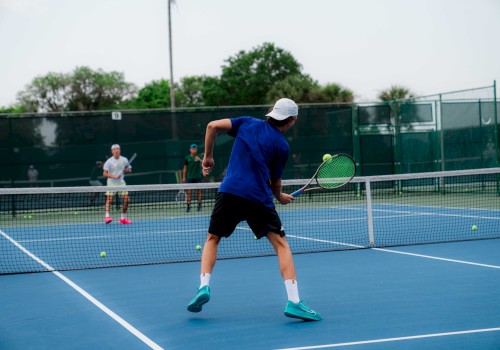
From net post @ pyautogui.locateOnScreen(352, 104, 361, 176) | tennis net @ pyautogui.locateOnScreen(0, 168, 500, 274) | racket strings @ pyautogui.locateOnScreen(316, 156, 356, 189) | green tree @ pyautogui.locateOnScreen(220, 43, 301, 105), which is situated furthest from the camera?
green tree @ pyautogui.locateOnScreen(220, 43, 301, 105)

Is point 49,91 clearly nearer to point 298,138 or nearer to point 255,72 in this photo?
point 255,72

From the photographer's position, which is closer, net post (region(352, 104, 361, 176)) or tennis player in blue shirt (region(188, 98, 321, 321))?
tennis player in blue shirt (region(188, 98, 321, 321))

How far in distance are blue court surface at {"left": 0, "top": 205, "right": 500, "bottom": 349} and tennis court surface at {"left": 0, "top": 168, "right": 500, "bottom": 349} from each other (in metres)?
0.01

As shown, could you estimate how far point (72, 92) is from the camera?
3135 inches

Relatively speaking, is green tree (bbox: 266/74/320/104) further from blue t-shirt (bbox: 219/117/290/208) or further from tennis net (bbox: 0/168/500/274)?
blue t-shirt (bbox: 219/117/290/208)


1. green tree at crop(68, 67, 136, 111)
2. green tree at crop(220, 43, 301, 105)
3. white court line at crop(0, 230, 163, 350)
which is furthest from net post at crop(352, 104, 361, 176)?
green tree at crop(68, 67, 136, 111)

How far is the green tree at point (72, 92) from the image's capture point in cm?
7900

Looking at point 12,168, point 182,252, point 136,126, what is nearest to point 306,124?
point 136,126

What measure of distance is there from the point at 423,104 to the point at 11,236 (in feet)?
39.7

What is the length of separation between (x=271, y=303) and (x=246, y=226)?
280 inches

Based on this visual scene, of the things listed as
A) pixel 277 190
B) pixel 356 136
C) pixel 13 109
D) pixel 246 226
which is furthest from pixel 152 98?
pixel 277 190

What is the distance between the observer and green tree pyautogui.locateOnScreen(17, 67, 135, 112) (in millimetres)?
79000

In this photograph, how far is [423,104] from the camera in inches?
795

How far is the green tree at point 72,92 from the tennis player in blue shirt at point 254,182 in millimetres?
74574
